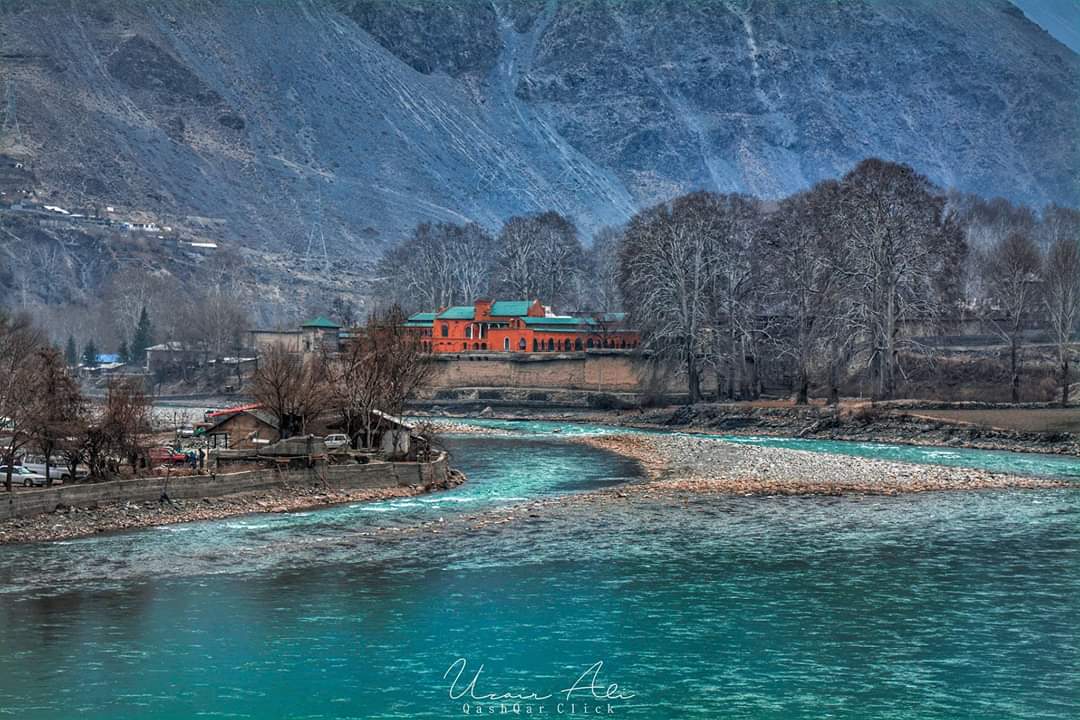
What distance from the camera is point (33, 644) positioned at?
32938 mm

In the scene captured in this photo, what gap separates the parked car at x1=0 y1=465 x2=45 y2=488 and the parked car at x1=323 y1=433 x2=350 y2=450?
40.0 feet

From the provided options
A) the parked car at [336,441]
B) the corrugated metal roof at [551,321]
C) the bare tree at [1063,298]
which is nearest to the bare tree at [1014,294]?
the bare tree at [1063,298]

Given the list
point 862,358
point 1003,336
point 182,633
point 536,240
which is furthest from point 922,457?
point 536,240

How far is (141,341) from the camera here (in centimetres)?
16662

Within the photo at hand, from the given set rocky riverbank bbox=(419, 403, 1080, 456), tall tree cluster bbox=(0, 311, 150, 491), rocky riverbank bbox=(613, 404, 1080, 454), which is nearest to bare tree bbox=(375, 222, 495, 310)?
rocky riverbank bbox=(419, 403, 1080, 456)

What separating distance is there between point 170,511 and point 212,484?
2651 mm

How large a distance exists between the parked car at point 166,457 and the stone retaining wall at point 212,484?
17.5 feet

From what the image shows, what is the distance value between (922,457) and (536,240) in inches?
3921

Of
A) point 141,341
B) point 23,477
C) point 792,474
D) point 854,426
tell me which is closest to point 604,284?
point 141,341

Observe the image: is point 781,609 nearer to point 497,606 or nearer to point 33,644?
point 497,606

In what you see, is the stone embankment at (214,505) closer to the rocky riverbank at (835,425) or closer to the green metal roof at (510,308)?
the rocky riverbank at (835,425)

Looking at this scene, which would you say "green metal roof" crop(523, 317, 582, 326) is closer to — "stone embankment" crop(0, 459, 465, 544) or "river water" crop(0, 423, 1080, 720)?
"stone embankment" crop(0, 459, 465, 544)

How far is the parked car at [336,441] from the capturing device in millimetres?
61906

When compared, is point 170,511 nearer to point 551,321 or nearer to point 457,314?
point 551,321
